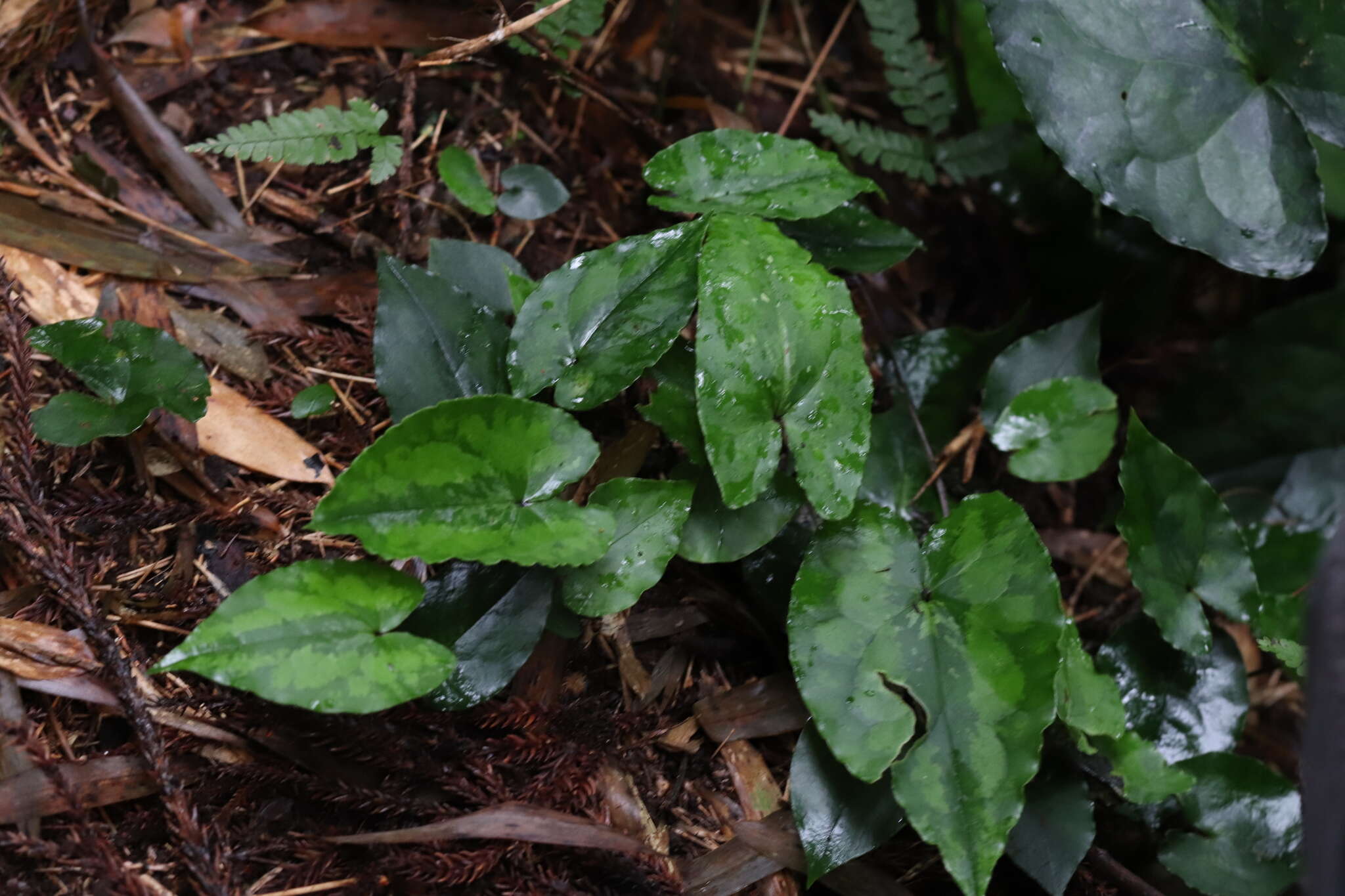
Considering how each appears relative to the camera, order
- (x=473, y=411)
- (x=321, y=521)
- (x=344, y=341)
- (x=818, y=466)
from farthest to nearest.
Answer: (x=344, y=341)
(x=818, y=466)
(x=473, y=411)
(x=321, y=521)

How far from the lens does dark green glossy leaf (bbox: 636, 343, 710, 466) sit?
4.66 ft

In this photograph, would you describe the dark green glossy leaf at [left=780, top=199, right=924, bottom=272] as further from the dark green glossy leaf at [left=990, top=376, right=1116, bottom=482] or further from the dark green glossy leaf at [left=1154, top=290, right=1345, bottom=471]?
the dark green glossy leaf at [left=1154, top=290, right=1345, bottom=471]

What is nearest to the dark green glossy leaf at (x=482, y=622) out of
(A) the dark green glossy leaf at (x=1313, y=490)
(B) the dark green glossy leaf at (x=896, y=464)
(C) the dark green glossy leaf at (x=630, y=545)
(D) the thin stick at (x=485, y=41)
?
(C) the dark green glossy leaf at (x=630, y=545)

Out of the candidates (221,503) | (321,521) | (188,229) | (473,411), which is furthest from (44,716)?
(188,229)

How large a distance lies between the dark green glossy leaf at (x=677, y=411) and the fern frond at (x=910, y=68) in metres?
1.06

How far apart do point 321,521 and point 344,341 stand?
0.57 metres

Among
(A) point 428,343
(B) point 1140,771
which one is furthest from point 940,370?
(A) point 428,343

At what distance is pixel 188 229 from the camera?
1673mm

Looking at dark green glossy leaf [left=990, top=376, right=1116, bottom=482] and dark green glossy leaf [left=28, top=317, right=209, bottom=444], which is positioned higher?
dark green glossy leaf [left=28, top=317, right=209, bottom=444]

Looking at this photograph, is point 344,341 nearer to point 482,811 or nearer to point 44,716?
point 44,716

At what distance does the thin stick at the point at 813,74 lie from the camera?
7.13ft

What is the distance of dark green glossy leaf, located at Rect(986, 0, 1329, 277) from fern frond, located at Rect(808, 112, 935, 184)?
0.43 m

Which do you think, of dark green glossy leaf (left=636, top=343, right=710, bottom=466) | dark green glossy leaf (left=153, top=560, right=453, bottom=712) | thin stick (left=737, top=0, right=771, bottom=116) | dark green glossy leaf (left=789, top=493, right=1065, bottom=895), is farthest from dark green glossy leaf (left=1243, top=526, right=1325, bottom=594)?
dark green glossy leaf (left=153, top=560, right=453, bottom=712)

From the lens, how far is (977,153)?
2078 mm
